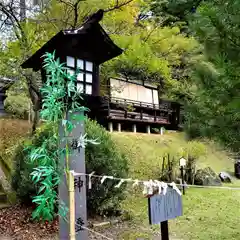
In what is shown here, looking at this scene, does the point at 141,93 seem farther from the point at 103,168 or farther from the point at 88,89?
the point at 88,89

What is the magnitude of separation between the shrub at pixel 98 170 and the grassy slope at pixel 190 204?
63cm

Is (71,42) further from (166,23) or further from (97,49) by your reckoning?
(166,23)

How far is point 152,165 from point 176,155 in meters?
0.82

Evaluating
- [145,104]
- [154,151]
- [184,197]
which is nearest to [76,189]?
[184,197]

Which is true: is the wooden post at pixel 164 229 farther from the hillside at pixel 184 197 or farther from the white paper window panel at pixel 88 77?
the white paper window panel at pixel 88 77

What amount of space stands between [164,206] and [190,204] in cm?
369

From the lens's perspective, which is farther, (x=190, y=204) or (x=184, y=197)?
(x=184, y=197)

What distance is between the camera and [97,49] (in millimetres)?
3449

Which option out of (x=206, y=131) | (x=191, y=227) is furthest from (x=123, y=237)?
(x=206, y=131)

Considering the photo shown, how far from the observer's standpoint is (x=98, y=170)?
4.29m

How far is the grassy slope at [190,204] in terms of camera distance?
422cm

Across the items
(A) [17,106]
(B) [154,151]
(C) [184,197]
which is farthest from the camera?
(A) [17,106]

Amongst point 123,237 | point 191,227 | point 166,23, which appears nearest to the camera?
point 123,237

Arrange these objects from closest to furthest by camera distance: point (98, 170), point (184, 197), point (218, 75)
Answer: point (218, 75) → point (98, 170) → point (184, 197)
